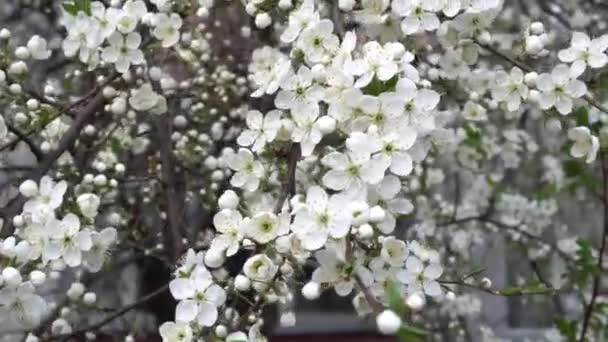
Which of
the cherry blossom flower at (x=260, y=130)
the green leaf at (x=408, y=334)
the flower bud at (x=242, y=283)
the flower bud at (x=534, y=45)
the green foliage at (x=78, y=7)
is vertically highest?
the green foliage at (x=78, y=7)

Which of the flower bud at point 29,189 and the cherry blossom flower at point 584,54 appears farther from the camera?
the cherry blossom flower at point 584,54

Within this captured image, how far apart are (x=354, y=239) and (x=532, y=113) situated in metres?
2.41

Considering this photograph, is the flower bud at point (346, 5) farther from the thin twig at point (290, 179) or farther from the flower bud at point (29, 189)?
the flower bud at point (29, 189)

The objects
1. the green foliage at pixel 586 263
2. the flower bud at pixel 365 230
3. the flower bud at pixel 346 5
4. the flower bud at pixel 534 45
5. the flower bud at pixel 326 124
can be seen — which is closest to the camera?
the flower bud at pixel 365 230

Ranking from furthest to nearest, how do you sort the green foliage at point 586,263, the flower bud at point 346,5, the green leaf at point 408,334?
the green foliage at point 586,263
the flower bud at point 346,5
the green leaf at point 408,334

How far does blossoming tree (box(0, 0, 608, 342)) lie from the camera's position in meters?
1.39

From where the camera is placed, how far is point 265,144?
1579 millimetres

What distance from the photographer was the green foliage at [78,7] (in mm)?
1728

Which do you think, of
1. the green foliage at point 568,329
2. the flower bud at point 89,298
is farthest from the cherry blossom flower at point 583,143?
the flower bud at point 89,298

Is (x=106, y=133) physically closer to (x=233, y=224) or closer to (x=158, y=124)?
(x=158, y=124)

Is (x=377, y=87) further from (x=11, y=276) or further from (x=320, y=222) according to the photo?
(x=11, y=276)

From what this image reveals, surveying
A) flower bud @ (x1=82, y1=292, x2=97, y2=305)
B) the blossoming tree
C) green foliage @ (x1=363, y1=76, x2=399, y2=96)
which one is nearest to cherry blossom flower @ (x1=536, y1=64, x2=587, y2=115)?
the blossoming tree

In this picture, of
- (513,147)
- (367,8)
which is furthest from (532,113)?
(367,8)

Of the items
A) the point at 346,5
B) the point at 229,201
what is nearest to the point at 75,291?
the point at 229,201
